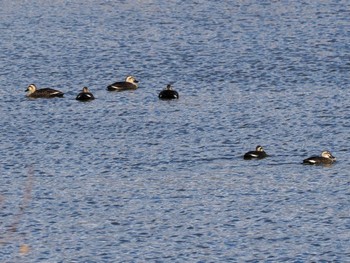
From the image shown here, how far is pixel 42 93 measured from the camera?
53500 mm

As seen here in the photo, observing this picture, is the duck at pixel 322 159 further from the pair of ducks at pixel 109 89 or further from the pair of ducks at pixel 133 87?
the pair of ducks at pixel 109 89

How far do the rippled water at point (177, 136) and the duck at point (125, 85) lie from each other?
0.32 m

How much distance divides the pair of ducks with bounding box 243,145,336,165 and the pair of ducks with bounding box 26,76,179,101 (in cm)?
1015

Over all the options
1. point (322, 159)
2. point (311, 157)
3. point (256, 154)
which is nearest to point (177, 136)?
point (256, 154)

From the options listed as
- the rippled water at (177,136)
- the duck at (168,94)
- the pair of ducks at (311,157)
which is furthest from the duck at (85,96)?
the pair of ducks at (311,157)

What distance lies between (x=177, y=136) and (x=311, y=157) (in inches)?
246

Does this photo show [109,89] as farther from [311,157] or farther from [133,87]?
[311,157]

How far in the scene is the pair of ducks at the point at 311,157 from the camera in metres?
41.6

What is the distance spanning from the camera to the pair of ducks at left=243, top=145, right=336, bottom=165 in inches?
1636

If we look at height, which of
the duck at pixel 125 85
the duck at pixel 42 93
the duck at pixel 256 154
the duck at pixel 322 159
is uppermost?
the duck at pixel 125 85

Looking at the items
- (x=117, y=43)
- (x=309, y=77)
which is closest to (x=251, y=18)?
(x=117, y=43)

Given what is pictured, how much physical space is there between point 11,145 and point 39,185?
18.5ft

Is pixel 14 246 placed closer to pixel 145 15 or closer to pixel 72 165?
pixel 72 165

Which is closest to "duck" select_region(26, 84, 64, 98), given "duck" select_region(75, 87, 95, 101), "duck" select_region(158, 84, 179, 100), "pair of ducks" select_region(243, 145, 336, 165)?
"duck" select_region(75, 87, 95, 101)
